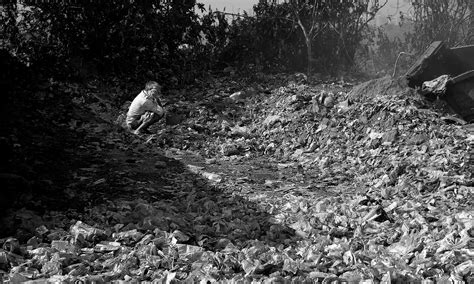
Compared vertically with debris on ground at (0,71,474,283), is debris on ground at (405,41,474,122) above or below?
above

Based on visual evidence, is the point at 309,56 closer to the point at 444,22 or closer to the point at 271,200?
the point at 444,22

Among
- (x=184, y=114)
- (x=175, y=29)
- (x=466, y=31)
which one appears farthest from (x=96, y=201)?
(x=466, y=31)

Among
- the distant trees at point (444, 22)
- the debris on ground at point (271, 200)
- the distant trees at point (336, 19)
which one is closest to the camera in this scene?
the debris on ground at point (271, 200)

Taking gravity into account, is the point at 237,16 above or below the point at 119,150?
above

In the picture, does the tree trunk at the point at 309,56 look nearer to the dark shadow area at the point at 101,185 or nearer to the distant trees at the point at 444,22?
the distant trees at the point at 444,22

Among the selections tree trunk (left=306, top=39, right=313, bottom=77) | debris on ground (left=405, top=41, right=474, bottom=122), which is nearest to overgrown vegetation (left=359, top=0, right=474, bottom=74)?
tree trunk (left=306, top=39, right=313, bottom=77)

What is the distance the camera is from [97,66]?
8.77m

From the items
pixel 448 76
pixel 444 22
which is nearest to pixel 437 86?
pixel 448 76

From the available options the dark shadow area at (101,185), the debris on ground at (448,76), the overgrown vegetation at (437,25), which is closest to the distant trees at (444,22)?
the overgrown vegetation at (437,25)

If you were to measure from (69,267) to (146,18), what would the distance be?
6.80 meters

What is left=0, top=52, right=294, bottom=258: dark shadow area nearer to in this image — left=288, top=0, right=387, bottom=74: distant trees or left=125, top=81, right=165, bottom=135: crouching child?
left=125, top=81, right=165, bottom=135: crouching child

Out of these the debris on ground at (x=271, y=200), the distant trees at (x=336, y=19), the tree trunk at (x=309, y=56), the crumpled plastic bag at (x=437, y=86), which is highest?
the distant trees at (x=336, y=19)

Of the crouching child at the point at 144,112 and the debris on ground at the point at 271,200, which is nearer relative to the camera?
the debris on ground at the point at 271,200

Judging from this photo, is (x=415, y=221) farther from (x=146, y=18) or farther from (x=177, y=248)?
(x=146, y=18)
